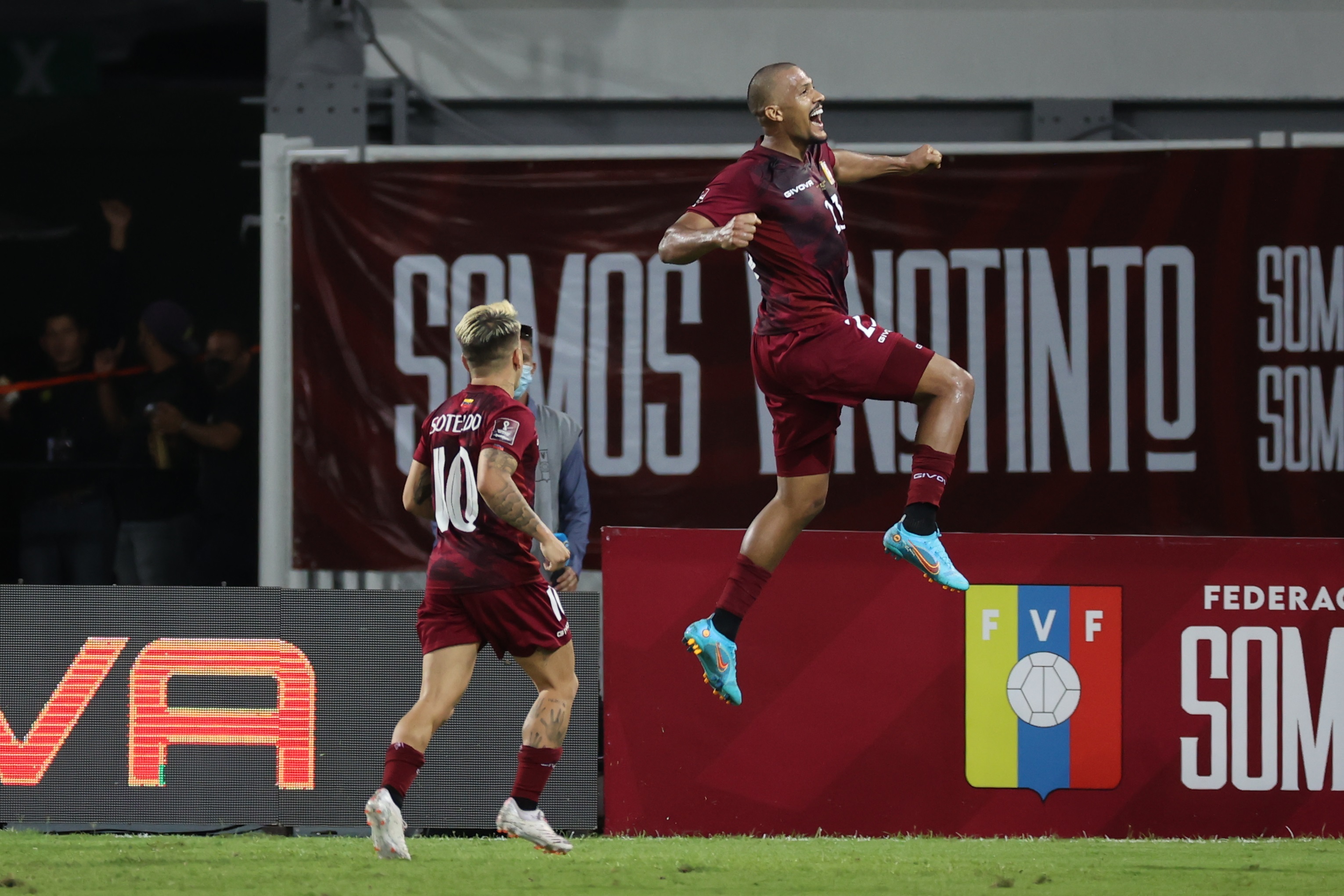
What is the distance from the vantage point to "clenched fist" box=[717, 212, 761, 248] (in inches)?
188

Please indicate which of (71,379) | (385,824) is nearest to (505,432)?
(385,824)

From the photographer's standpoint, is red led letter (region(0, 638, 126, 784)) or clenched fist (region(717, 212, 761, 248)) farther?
red led letter (region(0, 638, 126, 784))

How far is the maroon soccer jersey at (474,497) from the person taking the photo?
5617 millimetres

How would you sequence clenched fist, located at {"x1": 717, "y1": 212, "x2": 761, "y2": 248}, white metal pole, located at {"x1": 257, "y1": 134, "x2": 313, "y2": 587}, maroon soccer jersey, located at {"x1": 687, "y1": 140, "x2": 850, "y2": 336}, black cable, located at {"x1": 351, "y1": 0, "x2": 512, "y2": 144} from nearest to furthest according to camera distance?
clenched fist, located at {"x1": 717, "y1": 212, "x2": 761, "y2": 248} < maroon soccer jersey, located at {"x1": 687, "y1": 140, "x2": 850, "y2": 336} < white metal pole, located at {"x1": 257, "y1": 134, "x2": 313, "y2": 587} < black cable, located at {"x1": 351, "y1": 0, "x2": 512, "y2": 144}

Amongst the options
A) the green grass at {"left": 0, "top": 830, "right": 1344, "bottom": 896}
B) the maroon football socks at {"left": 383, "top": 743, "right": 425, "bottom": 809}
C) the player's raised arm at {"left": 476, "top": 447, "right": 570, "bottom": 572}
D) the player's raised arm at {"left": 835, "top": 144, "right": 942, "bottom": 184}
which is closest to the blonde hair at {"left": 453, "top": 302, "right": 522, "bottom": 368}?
the player's raised arm at {"left": 476, "top": 447, "right": 570, "bottom": 572}

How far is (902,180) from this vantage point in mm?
9102

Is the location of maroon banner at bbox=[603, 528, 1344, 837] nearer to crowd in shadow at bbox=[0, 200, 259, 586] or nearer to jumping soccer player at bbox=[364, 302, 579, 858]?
jumping soccer player at bbox=[364, 302, 579, 858]

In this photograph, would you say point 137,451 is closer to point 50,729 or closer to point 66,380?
point 66,380

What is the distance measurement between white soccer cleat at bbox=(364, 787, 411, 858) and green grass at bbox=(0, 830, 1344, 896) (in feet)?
0.35

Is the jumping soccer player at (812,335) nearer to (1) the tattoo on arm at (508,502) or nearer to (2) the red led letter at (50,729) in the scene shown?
(1) the tattoo on arm at (508,502)

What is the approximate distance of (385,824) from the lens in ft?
18.4

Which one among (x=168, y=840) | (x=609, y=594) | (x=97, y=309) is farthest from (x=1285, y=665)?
(x=97, y=309)

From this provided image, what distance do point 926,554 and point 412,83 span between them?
19.8 feet

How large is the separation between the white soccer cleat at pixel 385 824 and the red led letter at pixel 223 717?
1.51m
